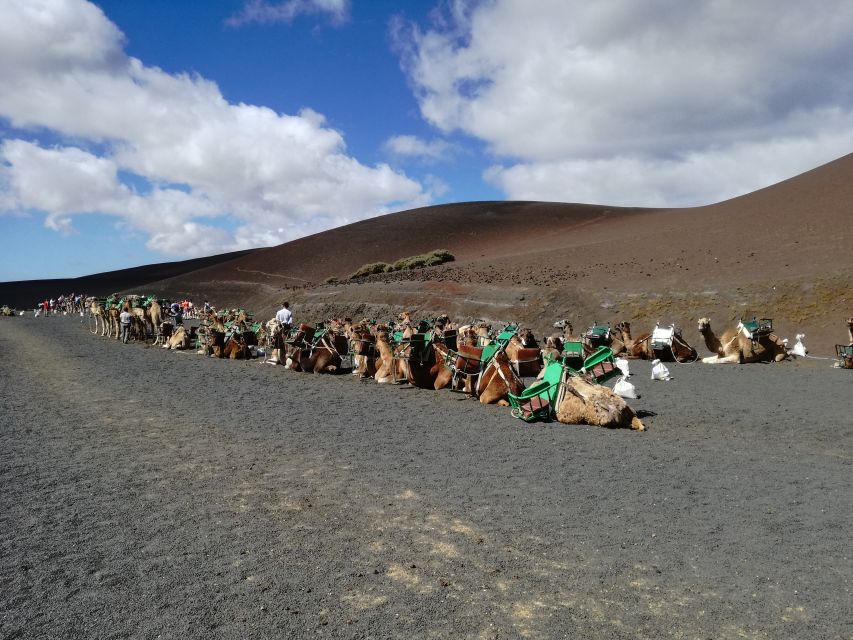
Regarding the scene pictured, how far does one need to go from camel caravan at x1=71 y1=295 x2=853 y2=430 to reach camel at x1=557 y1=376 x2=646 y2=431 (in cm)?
2

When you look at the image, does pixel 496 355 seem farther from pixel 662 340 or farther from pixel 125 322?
pixel 125 322

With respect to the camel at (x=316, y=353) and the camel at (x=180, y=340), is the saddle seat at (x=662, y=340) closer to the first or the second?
the camel at (x=316, y=353)

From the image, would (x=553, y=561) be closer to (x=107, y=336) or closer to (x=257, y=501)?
(x=257, y=501)

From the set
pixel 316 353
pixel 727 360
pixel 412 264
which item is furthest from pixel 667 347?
pixel 412 264

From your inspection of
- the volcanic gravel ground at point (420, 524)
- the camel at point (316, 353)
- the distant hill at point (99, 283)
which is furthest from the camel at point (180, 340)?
the distant hill at point (99, 283)

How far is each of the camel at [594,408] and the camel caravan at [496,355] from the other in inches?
0.7

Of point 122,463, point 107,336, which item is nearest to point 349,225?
point 107,336

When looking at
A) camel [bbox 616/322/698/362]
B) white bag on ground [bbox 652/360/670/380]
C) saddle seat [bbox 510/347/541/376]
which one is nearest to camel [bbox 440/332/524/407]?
saddle seat [bbox 510/347/541/376]

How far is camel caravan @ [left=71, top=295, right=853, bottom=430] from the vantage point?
34.9ft

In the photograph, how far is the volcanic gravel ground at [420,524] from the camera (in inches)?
168

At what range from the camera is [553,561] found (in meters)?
5.12

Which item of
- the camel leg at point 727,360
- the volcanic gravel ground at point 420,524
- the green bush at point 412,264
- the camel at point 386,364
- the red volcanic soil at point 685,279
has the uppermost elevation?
the green bush at point 412,264

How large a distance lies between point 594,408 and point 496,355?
9.48ft

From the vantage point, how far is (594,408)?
10227 millimetres
